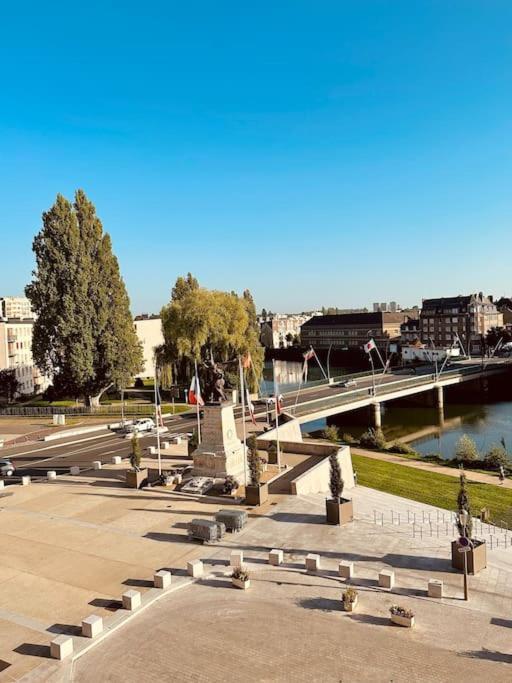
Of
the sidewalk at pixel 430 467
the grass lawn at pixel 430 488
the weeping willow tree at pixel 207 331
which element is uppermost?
the weeping willow tree at pixel 207 331

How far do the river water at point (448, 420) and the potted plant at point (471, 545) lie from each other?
32.2 m

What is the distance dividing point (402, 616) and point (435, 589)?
2308 mm

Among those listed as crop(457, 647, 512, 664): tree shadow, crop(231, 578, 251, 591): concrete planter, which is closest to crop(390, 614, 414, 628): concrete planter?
crop(457, 647, 512, 664): tree shadow

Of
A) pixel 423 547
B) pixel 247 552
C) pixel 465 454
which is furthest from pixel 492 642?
pixel 465 454

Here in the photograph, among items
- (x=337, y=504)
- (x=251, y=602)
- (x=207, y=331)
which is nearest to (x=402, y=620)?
(x=251, y=602)

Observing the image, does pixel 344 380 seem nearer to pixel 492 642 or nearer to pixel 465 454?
pixel 465 454

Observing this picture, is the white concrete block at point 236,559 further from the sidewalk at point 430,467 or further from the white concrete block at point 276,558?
the sidewalk at point 430,467

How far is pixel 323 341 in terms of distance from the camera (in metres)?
177

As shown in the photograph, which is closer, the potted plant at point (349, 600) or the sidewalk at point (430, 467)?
the potted plant at point (349, 600)

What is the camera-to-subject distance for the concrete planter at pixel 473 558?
18.3 m

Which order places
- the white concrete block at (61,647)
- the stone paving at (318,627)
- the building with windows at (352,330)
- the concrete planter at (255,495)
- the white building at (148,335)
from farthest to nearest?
the building with windows at (352,330)
the white building at (148,335)
the concrete planter at (255,495)
the white concrete block at (61,647)
the stone paving at (318,627)

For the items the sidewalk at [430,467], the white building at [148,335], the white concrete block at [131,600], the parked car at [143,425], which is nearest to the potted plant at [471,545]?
the white concrete block at [131,600]

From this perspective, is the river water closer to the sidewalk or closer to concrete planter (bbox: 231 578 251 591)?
the sidewalk

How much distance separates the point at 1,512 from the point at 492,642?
23074 millimetres
